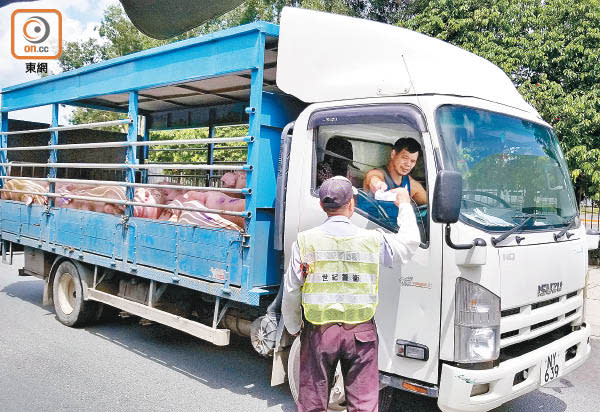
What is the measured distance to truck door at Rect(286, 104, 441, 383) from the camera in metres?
3.22

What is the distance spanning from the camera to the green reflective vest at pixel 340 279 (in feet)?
9.23

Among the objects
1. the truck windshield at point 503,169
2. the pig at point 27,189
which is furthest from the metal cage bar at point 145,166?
the truck windshield at point 503,169

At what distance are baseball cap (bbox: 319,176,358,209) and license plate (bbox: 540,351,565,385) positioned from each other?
1739 millimetres

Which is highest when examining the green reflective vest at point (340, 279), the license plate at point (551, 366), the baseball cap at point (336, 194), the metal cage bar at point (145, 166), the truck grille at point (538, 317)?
the metal cage bar at point (145, 166)

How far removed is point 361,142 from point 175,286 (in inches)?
96.3

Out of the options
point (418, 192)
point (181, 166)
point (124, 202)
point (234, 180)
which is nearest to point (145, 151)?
point (124, 202)

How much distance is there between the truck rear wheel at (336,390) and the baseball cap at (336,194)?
129 centimetres

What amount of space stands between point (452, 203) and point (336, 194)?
0.63 meters

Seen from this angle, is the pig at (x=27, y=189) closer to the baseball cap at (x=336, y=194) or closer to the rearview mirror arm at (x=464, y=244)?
the baseball cap at (x=336, y=194)

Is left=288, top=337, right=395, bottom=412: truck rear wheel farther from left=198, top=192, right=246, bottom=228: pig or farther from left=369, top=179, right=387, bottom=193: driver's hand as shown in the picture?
left=369, top=179, right=387, bottom=193: driver's hand

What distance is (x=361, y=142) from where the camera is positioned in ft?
12.0

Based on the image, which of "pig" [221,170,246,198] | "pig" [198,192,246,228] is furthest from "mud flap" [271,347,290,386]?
"pig" [221,170,246,198]

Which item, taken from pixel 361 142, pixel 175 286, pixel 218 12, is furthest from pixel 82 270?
pixel 218 12

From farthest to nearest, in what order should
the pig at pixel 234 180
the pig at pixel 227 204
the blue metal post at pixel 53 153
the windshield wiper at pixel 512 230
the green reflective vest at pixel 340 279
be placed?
the blue metal post at pixel 53 153
the pig at pixel 234 180
the pig at pixel 227 204
the windshield wiper at pixel 512 230
the green reflective vest at pixel 340 279
